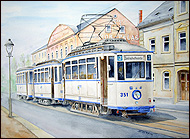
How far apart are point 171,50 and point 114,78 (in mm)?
1869

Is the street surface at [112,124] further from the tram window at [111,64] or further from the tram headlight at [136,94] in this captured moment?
the tram window at [111,64]

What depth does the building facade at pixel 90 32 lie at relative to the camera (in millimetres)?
6250

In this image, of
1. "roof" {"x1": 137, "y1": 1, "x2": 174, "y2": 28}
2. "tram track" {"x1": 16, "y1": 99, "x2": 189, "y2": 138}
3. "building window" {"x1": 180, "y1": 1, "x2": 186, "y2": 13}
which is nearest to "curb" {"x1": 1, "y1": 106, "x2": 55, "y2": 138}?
"tram track" {"x1": 16, "y1": 99, "x2": 189, "y2": 138}

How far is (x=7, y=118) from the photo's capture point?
7.13m

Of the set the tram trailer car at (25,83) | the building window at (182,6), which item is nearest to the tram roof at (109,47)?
the building window at (182,6)

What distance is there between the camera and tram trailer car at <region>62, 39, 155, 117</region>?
239 inches

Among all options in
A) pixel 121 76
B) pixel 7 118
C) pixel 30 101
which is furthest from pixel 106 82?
pixel 30 101

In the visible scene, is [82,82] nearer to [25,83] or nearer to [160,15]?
[160,15]

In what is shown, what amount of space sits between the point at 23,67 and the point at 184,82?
5488 mm

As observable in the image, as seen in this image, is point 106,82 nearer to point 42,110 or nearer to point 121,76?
point 121,76

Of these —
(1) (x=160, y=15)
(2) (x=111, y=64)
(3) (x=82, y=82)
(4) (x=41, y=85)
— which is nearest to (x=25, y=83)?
(4) (x=41, y=85)

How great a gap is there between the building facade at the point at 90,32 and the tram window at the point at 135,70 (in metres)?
0.55

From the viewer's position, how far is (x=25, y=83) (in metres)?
10.9

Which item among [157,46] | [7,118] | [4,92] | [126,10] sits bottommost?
[7,118]
